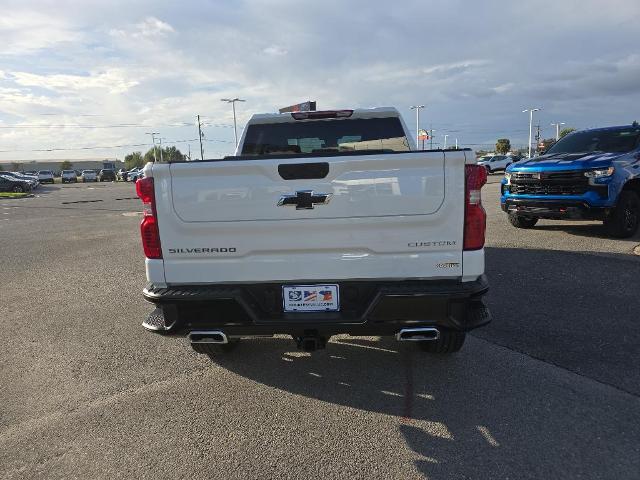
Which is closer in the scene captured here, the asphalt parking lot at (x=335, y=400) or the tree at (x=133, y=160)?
the asphalt parking lot at (x=335, y=400)

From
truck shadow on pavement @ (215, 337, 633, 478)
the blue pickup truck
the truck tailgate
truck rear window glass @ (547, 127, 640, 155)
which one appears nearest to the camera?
truck shadow on pavement @ (215, 337, 633, 478)

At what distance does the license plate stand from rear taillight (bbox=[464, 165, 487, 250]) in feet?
2.91

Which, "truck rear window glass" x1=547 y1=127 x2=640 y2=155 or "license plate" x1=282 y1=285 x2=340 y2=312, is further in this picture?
"truck rear window glass" x1=547 y1=127 x2=640 y2=155

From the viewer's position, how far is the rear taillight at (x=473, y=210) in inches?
112

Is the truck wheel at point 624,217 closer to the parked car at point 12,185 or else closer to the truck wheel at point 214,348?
the truck wheel at point 214,348

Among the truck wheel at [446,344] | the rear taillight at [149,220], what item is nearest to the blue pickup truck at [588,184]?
the truck wheel at [446,344]

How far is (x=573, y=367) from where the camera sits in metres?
3.67

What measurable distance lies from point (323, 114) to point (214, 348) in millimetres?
2494

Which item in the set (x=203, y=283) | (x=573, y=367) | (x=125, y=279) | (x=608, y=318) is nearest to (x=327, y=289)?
(x=203, y=283)

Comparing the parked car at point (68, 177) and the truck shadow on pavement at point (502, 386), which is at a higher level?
the parked car at point (68, 177)

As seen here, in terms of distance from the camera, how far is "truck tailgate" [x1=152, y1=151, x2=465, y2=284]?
112 inches

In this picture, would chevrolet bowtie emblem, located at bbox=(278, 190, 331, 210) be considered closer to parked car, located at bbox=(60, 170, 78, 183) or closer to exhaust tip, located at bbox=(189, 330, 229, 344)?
exhaust tip, located at bbox=(189, 330, 229, 344)

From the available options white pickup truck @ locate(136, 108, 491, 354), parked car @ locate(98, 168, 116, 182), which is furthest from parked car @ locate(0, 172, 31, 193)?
white pickup truck @ locate(136, 108, 491, 354)

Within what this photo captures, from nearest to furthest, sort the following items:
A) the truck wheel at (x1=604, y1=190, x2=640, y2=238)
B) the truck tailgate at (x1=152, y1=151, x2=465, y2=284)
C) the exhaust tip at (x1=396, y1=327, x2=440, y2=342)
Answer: the truck tailgate at (x1=152, y1=151, x2=465, y2=284)
the exhaust tip at (x1=396, y1=327, x2=440, y2=342)
the truck wheel at (x1=604, y1=190, x2=640, y2=238)
